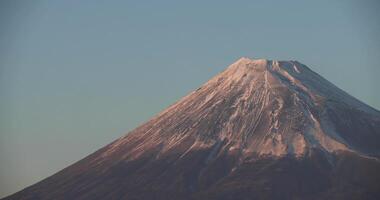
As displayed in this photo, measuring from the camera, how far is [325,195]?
18788 cm

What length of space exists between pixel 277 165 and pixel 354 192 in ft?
51.6

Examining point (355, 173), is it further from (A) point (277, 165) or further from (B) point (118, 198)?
(B) point (118, 198)

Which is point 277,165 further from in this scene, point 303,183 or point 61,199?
point 61,199

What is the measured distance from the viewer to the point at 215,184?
19375cm


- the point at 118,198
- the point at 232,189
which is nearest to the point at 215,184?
the point at 232,189

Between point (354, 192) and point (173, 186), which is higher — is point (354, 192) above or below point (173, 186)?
below

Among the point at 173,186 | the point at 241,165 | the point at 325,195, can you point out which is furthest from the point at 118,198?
the point at 325,195

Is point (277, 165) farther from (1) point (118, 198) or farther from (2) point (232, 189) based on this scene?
(1) point (118, 198)

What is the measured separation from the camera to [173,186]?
196125 millimetres

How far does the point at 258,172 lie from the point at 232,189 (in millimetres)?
7555

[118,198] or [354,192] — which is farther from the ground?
[118,198]

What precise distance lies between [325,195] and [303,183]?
6023 mm

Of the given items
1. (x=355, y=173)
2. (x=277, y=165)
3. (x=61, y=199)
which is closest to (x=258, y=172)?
(x=277, y=165)

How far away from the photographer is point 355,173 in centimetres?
19312
